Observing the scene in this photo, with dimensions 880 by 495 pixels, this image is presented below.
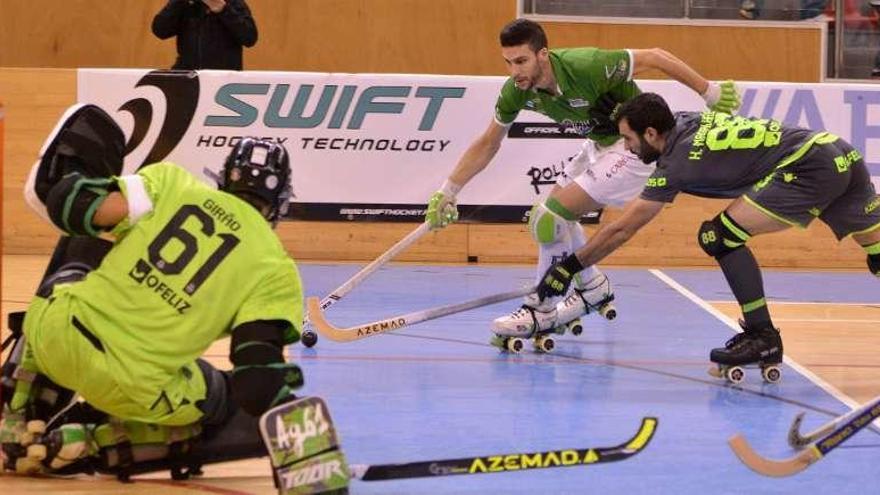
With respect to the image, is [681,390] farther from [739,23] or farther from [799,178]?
[739,23]

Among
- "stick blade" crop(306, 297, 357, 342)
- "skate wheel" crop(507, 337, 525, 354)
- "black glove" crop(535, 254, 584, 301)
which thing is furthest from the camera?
"skate wheel" crop(507, 337, 525, 354)

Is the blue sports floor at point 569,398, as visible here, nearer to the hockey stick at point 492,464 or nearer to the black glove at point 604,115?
the hockey stick at point 492,464

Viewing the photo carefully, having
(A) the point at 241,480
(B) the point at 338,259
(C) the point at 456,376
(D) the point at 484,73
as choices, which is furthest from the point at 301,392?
(D) the point at 484,73

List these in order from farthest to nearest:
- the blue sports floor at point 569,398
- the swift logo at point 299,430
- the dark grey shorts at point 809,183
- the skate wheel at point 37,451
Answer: the dark grey shorts at point 809,183 < the blue sports floor at point 569,398 < the skate wheel at point 37,451 < the swift logo at point 299,430

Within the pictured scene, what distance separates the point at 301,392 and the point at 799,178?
Answer: 93.7 inches

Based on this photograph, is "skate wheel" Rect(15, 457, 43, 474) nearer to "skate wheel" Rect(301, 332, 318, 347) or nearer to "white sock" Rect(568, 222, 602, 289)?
"skate wheel" Rect(301, 332, 318, 347)

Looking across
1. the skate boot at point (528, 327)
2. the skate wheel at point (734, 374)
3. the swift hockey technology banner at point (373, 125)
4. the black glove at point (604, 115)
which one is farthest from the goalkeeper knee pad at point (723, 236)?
the swift hockey technology banner at point (373, 125)

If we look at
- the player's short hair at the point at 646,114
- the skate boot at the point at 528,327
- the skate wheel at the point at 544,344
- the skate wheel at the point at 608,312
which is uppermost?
the player's short hair at the point at 646,114

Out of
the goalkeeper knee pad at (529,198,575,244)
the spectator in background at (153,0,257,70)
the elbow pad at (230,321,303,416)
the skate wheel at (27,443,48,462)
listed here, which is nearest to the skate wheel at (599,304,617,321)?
the goalkeeper knee pad at (529,198,575,244)

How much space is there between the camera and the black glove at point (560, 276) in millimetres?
7387

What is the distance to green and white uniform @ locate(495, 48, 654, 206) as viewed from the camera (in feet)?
25.0

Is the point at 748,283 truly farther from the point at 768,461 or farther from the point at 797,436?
the point at 768,461

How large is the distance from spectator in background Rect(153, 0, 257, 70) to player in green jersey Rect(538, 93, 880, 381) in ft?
14.8

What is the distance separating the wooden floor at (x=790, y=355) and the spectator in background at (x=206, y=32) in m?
1.78
